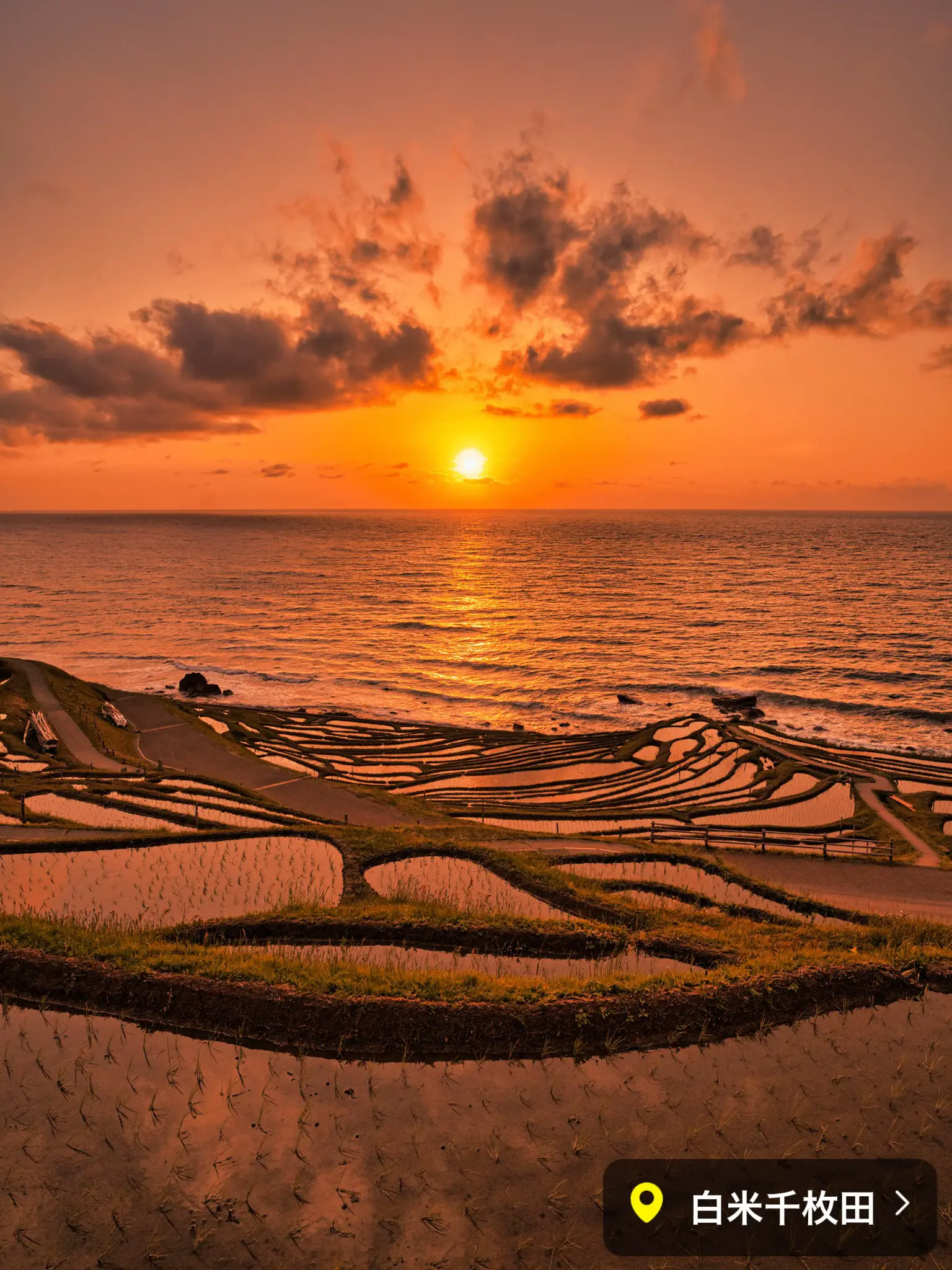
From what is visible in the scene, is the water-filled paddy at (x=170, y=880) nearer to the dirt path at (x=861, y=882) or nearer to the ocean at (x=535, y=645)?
the dirt path at (x=861, y=882)

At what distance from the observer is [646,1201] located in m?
10.6

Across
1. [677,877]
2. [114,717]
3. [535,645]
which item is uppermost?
[535,645]

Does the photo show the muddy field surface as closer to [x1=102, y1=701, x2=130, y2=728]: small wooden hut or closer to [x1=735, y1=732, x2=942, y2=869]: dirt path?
[x1=735, y1=732, x2=942, y2=869]: dirt path

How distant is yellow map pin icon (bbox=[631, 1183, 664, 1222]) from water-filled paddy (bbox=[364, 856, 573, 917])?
37.6 feet

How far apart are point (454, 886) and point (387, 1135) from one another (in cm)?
1404

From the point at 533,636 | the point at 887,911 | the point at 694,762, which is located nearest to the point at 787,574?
the point at 533,636

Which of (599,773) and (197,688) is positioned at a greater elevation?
(197,688)

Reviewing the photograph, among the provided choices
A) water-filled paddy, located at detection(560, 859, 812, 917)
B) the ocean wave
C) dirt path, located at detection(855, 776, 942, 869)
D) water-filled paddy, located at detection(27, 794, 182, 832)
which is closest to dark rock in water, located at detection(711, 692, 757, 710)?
dirt path, located at detection(855, 776, 942, 869)

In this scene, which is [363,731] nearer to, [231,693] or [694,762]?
[231,693]

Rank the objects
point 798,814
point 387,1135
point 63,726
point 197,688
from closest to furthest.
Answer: point 387,1135 < point 798,814 < point 63,726 < point 197,688

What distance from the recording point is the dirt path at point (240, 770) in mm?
42812

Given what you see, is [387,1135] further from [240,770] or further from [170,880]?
[240,770]

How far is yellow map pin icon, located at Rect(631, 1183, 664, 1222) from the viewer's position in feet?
33.9

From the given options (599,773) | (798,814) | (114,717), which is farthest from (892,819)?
(114,717)
